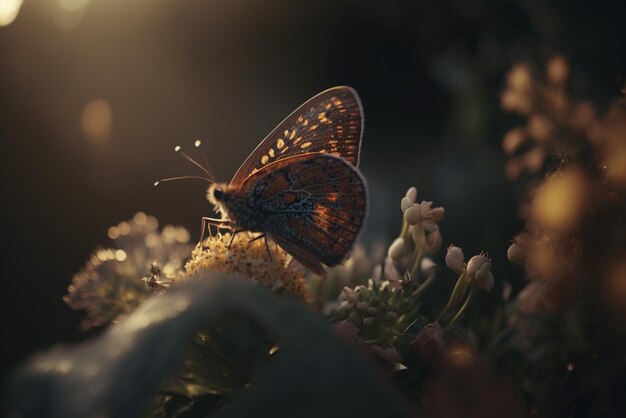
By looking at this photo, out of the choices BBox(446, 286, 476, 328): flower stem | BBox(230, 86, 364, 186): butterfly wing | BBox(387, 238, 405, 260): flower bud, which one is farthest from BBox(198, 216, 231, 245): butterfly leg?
BBox(446, 286, 476, 328): flower stem

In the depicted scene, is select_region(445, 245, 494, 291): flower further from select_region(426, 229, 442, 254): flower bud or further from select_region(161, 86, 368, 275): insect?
select_region(161, 86, 368, 275): insect

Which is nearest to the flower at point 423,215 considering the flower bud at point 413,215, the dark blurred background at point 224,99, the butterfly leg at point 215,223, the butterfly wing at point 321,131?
the flower bud at point 413,215

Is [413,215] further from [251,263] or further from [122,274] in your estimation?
[122,274]

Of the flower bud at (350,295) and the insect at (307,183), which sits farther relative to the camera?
the insect at (307,183)

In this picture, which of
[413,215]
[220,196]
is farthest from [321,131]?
[413,215]

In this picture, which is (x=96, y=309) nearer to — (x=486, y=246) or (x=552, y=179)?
(x=552, y=179)

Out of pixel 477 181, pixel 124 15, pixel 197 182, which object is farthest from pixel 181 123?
pixel 477 181

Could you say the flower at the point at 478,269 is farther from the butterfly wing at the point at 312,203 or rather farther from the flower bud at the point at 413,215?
the butterfly wing at the point at 312,203
